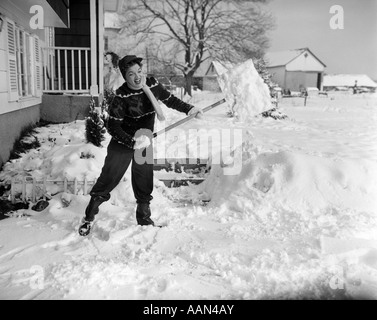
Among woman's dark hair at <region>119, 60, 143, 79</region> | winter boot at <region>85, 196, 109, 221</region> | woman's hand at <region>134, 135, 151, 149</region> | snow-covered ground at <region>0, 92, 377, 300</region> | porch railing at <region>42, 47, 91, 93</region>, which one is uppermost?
porch railing at <region>42, 47, 91, 93</region>

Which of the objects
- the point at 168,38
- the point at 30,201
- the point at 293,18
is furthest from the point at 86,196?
the point at 293,18

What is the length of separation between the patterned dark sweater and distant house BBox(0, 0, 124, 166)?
249cm

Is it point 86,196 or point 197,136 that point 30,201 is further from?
point 197,136

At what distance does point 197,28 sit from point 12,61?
117 inches

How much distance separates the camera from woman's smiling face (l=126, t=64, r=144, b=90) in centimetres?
296

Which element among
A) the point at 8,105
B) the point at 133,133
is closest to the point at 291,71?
the point at 8,105

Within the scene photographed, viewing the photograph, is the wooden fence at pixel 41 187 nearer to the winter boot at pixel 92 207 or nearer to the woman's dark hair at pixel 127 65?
the winter boot at pixel 92 207

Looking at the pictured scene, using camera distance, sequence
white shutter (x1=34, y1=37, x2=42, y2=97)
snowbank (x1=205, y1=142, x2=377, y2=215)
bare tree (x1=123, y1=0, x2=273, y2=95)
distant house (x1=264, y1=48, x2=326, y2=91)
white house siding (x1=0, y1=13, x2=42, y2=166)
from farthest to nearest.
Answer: distant house (x1=264, y1=48, x2=326, y2=91) < white shutter (x1=34, y1=37, x2=42, y2=97) < white house siding (x1=0, y1=13, x2=42, y2=166) < bare tree (x1=123, y1=0, x2=273, y2=95) < snowbank (x1=205, y1=142, x2=377, y2=215)

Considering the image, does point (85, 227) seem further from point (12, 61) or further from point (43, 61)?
point (43, 61)

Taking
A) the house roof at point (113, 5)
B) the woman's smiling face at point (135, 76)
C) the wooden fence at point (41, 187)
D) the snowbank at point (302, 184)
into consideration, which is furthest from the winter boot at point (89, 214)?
the house roof at point (113, 5)

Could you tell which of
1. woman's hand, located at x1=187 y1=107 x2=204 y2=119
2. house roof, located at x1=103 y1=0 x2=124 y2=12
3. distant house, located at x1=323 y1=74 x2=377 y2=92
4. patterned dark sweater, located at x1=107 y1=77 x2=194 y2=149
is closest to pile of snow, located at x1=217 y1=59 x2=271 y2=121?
woman's hand, located at x1=187 y1=107 x2=204 y2=119

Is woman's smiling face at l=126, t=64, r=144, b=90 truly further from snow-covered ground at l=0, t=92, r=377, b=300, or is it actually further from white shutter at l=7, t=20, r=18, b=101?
white shutter at l=7, t=20, r=18, b=101

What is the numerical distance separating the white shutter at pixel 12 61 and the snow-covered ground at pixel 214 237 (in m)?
1.07

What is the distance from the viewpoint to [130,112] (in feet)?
10.1
